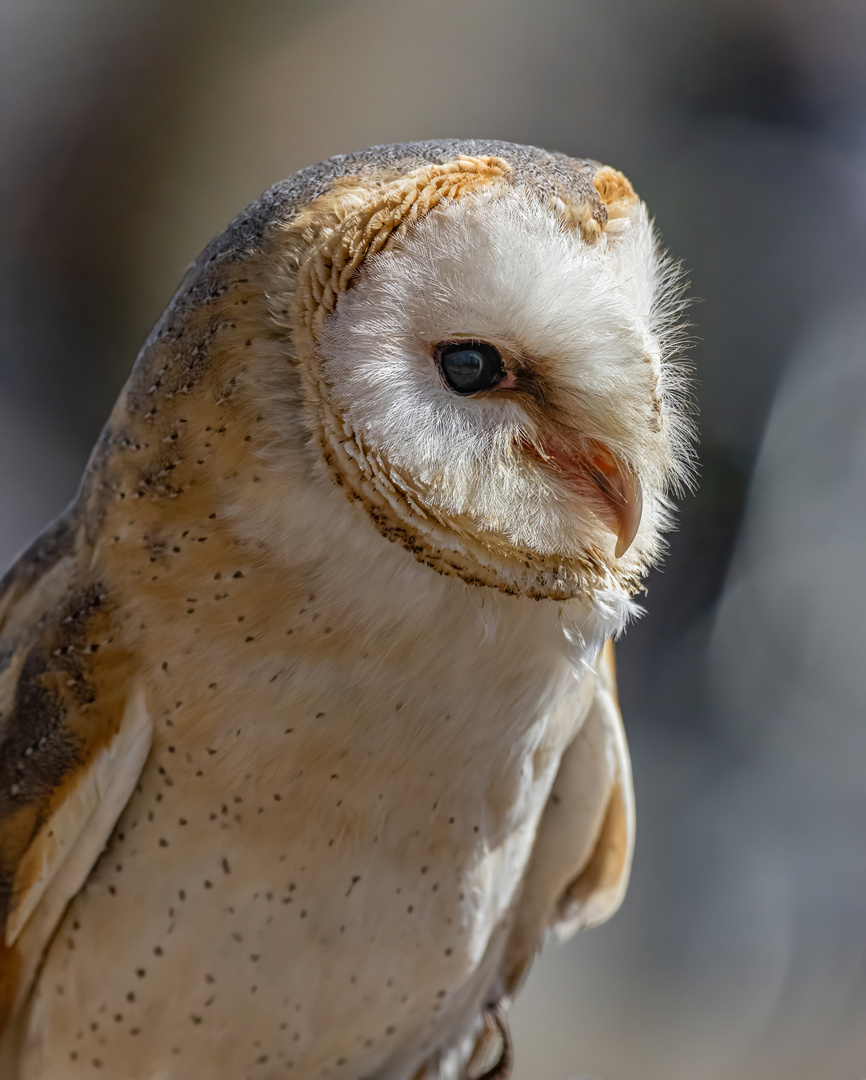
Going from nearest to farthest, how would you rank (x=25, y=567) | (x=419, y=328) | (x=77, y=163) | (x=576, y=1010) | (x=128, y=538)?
1. (x=419, y=328)
2. (x=128, y=538)
3. (x=25, y=567)
4. (x=77, y=163)
5. (x=576, y=1010)

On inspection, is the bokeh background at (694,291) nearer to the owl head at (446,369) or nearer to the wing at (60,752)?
the owl head at (446,369)

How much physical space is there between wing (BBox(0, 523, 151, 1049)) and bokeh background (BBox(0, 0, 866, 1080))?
0.82 meters

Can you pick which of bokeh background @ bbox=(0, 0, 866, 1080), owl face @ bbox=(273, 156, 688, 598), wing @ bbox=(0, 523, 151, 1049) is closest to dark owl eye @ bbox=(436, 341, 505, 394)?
owl face @ bbox=(273, 156, 688, 598)

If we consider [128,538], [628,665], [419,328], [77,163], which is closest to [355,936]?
[128,538]

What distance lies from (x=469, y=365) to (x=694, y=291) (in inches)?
44.3

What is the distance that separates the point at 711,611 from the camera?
161cm

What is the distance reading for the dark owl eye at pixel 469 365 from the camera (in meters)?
0.47

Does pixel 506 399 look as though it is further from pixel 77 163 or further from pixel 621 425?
pixel 77 163

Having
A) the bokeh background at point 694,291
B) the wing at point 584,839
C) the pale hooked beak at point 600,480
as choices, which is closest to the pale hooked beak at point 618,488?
the pale hooked beak at point 600,480

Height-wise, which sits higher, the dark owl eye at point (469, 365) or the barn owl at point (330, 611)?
the dark owl eye at point (469, 365)

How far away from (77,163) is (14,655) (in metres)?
0.94

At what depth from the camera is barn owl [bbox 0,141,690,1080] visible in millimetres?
475

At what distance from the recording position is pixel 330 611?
0.56 meters

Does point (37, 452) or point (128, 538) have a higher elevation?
point (128, 538)
